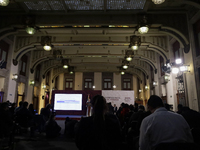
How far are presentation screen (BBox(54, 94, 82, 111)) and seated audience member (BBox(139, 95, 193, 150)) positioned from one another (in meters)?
12.1

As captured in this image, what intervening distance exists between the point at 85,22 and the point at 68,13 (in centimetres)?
87

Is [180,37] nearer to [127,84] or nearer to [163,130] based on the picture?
[163,130]

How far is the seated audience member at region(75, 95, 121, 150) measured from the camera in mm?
1628

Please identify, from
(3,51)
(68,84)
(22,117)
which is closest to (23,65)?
(3,51)

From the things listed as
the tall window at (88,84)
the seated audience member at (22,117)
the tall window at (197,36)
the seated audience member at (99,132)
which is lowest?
the seated audience member at (22,117)

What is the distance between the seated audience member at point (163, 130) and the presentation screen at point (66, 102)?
39.7 feet

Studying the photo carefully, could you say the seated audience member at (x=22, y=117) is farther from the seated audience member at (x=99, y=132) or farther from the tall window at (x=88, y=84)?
the tall window at (x=88, y=84)

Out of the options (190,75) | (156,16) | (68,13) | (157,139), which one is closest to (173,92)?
(190,75)

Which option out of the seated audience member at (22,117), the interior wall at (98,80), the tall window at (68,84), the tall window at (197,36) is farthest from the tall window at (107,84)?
the seated audience member at (22,117)

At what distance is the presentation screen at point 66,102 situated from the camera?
43.4ft

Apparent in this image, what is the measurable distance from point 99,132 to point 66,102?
12.3 metres

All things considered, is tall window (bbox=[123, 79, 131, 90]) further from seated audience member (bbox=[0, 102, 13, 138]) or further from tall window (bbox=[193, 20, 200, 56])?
seated audience member (bbox=[0, 102, 13, 138])

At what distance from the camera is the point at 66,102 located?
13406 millimetres

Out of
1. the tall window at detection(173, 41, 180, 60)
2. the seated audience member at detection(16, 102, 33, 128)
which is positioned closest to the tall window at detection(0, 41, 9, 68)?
the seated audience member at detection(16, 102, 33, 128)
